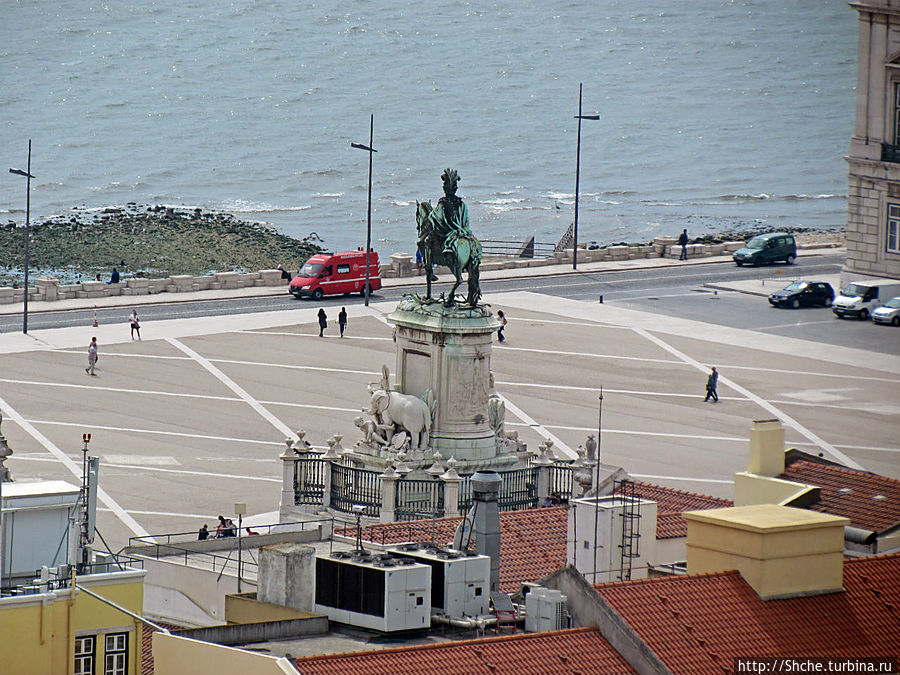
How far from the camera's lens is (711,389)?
265 feet

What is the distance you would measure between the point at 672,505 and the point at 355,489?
679 cm

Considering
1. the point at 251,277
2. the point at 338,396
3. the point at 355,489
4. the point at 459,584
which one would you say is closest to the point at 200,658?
the point at 459,584

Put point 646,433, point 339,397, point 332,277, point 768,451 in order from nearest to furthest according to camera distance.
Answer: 1. point 768,451
2. point 646,433
3. point 339,397
4. point 332,277

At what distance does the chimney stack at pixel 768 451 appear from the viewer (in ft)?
148

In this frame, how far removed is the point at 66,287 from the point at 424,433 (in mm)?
51925

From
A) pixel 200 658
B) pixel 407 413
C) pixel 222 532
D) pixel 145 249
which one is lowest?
pixel 222 532

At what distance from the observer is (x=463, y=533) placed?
41312 mm

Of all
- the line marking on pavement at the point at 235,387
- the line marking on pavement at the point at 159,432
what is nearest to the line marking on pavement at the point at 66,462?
the line marking on pavement at the point at 159,432

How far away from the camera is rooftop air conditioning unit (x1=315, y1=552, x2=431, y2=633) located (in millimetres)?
35969

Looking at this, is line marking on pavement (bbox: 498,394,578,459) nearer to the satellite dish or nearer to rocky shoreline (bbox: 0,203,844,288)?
the satellite dish

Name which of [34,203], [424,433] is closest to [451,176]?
[424,433]

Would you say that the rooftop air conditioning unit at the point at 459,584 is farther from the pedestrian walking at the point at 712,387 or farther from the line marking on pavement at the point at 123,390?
the pedestrian walking at the point at 712,387

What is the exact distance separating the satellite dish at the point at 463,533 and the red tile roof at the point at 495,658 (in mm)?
6912

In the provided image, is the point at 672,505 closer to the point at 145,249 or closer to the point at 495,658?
the point at 495,658
